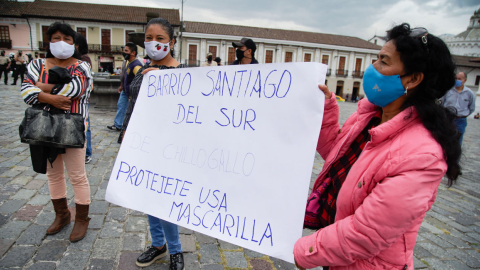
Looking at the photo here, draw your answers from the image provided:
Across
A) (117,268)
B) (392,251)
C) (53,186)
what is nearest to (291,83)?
(392,251)

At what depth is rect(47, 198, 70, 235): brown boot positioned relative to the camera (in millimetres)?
2556

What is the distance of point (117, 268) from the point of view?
218 cm

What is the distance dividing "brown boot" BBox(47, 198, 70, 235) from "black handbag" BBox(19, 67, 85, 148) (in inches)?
25.9

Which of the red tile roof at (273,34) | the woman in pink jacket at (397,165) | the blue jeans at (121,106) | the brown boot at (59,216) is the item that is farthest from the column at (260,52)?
the woman in pink jacket at (397,165)

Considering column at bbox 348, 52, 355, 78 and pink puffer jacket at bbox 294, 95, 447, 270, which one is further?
column at bbox 348, 52, 355, 78

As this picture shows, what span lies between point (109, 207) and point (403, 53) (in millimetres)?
3139

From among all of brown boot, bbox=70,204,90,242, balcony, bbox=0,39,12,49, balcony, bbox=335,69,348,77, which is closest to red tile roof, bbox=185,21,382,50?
balcony, bbox=335,69,348,77

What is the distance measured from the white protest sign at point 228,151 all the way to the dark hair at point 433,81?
1.26 feet

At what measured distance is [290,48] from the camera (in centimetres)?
4597

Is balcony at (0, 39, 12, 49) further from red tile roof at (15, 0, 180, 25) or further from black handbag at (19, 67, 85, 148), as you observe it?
black handbag at (19, 67, 85, 148)

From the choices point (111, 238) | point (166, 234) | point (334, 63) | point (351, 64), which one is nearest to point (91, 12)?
point (334, 63)

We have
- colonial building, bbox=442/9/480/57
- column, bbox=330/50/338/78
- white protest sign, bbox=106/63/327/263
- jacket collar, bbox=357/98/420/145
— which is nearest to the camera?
jacket collar, bbox=357/98/420/145

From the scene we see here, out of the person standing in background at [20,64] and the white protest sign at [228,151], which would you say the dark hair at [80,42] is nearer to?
the white protest sign at [228,151]

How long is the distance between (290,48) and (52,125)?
47.0m
